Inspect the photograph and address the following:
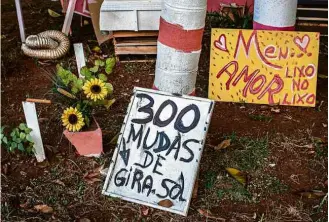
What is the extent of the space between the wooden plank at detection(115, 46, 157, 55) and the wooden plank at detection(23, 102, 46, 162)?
1.39 m

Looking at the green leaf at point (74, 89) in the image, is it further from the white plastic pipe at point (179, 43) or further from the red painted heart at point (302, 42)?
the red painted heart at point (302, 42)

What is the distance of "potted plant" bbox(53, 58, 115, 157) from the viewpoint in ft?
9.62

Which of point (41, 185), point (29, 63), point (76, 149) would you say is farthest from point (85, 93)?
point (29, 63)

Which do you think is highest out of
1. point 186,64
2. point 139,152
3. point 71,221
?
point 186,64

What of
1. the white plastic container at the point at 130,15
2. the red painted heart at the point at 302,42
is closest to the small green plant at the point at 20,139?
the white plastic container at the point at 130,15

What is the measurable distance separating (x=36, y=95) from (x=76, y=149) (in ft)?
2.96

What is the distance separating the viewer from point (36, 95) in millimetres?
3857

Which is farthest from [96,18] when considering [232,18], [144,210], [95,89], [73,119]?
[144,210]

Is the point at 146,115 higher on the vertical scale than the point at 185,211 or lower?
higher

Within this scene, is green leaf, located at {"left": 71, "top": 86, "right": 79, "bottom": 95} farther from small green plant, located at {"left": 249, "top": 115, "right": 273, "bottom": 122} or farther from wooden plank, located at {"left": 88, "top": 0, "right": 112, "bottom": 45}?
wooden plank, located at {"left": 88, "top": 0, "right": 112, "bottom": 45}

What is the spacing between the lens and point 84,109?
3.05 m

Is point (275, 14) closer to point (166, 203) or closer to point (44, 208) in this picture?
point (166, 203)

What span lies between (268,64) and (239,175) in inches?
39.9

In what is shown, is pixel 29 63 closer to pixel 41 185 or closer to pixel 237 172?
pixel 41 185
